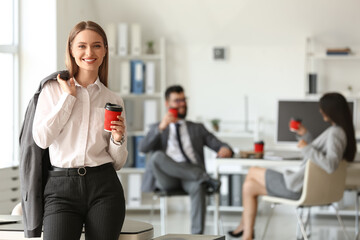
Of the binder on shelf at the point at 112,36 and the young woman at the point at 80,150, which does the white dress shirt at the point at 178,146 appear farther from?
the young woman at the point at 80,150

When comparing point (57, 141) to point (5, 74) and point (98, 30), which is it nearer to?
point (98, 30)

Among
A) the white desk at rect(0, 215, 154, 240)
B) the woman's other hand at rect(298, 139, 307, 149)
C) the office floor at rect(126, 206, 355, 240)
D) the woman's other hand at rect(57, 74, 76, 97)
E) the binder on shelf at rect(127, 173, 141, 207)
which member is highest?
the woman's other hand at rect(57, 74, 76, 97)

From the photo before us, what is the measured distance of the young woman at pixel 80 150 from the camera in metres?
2.14

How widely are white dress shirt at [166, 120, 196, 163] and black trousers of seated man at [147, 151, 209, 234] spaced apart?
25cm

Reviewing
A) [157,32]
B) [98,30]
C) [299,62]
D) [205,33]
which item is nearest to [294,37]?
[299,62]

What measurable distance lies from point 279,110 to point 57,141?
3.42 m

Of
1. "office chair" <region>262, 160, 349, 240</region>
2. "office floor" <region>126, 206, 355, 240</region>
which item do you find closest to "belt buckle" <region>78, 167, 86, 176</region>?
"office chair" <region>262, 160, 349, 240</region>

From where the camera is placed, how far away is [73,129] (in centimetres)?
219

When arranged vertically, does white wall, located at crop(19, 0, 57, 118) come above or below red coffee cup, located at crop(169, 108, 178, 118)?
above

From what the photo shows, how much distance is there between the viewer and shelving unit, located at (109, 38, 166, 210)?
6035mm

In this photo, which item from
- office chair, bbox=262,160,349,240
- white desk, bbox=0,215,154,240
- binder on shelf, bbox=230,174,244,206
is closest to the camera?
white desk, bbox=0,215,154,240

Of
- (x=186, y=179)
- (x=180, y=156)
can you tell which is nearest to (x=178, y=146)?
(x=180, y=156)

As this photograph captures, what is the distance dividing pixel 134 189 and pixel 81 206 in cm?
395

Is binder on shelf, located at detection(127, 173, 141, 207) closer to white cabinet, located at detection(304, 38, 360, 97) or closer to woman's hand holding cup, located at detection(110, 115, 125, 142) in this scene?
white cabinet, located at detection(304, 38, 360, 97)
